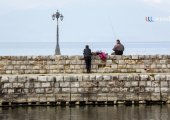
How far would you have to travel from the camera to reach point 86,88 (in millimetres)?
24031

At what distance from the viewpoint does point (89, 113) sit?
70.6 feet

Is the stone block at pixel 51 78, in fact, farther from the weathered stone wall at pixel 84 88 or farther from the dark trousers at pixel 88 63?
the dark trousers at pixel 88 63

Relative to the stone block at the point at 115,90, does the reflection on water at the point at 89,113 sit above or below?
below

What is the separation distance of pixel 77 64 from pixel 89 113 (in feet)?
18.7

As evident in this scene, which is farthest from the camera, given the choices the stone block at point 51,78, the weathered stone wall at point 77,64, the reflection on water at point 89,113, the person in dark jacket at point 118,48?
the person in dark jacket at point 118,48

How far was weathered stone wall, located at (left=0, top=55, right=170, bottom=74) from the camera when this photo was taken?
87.7ft

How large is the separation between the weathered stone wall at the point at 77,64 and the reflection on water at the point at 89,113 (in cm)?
354

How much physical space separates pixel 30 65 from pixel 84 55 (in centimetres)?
247

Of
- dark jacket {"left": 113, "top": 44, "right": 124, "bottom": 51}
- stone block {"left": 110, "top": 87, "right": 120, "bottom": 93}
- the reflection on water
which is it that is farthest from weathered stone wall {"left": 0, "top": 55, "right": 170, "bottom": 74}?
the reflection on water

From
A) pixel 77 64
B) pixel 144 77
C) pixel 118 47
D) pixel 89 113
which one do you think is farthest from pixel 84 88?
pixel 118 47

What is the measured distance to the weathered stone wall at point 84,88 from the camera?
945 inches

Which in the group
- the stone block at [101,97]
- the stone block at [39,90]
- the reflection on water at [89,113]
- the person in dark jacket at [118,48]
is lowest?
the reflection on water at [89,113]

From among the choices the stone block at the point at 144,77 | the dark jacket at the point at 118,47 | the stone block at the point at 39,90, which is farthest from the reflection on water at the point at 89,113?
the dark jacket at the point at 118,47

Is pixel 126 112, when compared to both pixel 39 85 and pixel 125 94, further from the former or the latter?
pixel 39 85
